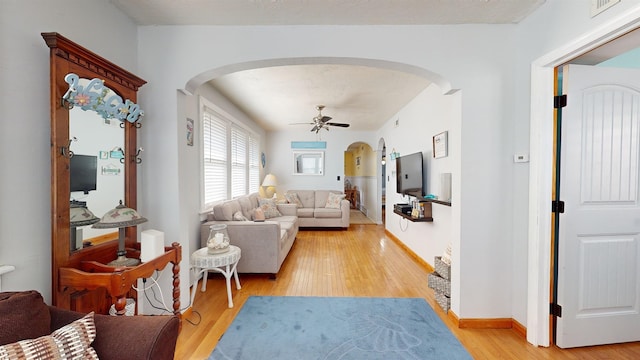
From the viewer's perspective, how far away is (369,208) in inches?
311

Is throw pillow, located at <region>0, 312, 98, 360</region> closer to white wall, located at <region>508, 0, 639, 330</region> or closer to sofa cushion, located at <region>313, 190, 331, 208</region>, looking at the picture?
white wall, located at <region>508, 0, 639, 330</region>

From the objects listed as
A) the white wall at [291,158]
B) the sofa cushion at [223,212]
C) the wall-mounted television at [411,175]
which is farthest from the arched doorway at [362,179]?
the sofa cushion at [223,212]

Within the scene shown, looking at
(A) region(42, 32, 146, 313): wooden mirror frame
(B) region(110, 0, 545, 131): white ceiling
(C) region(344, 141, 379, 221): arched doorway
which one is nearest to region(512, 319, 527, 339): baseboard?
(B) region(110, 0, 545, 131): white ceiling

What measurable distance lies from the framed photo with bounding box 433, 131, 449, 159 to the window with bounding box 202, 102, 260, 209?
119 inches

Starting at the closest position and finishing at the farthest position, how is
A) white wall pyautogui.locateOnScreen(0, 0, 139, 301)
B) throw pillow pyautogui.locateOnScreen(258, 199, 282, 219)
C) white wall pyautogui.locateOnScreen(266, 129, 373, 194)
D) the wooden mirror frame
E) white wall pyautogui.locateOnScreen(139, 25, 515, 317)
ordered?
1. white wall pyautogui.locateOnScreen(0, 0, 139, 301)
2. the wooden mirror frame
3. white wall pyautogui.locateOnScreen(139, 25, 515, 317)
4. throw pillow pyautogui.locateOnScreen(258, 199, 282, 219)
5. white wall pyautogui.locateOnScreen(266, 129, 373, 194)

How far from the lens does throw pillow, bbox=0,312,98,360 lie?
0.88 meters

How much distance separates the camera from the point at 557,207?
6.24 feet

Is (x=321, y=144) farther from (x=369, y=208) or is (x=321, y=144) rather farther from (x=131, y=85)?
(x=131, y=85)

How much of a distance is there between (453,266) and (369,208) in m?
5.66

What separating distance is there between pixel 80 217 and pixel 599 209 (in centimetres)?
350

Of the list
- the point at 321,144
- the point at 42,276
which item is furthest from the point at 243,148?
the point at 42,276

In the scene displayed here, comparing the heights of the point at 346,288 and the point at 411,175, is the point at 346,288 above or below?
below

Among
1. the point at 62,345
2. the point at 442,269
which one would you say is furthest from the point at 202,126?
the point at 442,269

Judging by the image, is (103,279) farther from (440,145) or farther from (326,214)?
(326,214)
